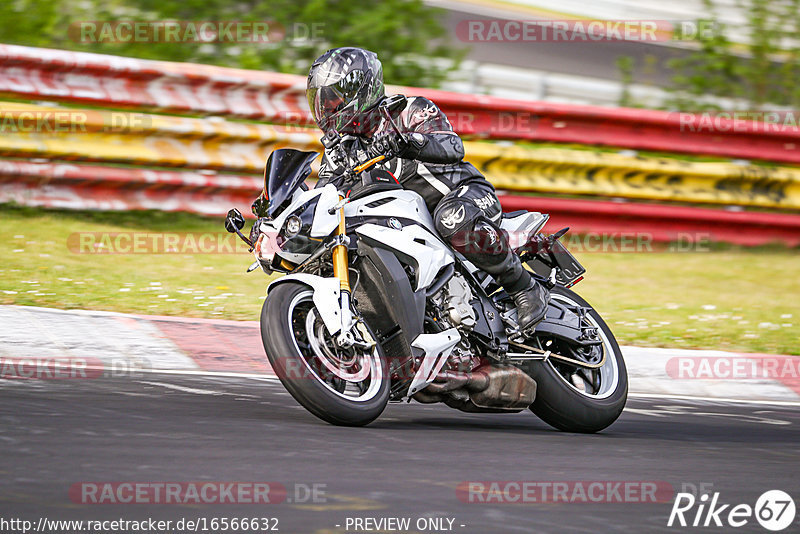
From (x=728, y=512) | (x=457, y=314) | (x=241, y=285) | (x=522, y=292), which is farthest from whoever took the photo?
(x=241, y=285)

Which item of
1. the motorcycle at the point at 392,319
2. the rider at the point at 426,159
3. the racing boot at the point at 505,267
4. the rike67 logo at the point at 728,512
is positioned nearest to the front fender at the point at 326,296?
the motorcycle at the point at 392,319

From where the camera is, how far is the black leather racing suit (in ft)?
17.6

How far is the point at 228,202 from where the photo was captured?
968 centimetres

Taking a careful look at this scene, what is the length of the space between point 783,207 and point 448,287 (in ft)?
21.8

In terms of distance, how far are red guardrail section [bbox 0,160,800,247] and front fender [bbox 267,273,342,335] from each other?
4.78 metres

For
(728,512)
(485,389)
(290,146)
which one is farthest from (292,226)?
(290,146)

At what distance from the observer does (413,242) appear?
17.3ft

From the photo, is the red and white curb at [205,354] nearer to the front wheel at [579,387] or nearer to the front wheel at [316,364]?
the front wheel at [579,387]

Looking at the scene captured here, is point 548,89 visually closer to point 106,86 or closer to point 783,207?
point 783,207

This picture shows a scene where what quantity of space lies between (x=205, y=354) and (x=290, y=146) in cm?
344

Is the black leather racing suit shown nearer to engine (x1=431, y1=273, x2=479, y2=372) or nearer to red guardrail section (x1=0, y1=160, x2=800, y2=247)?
engine (x1=431, y1=273, x2=479, y2=372)

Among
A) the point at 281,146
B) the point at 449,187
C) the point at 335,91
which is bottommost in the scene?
the point at 281,146

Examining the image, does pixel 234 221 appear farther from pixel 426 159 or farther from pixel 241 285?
pixel 241 285

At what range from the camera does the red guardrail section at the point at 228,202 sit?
30.5ft
